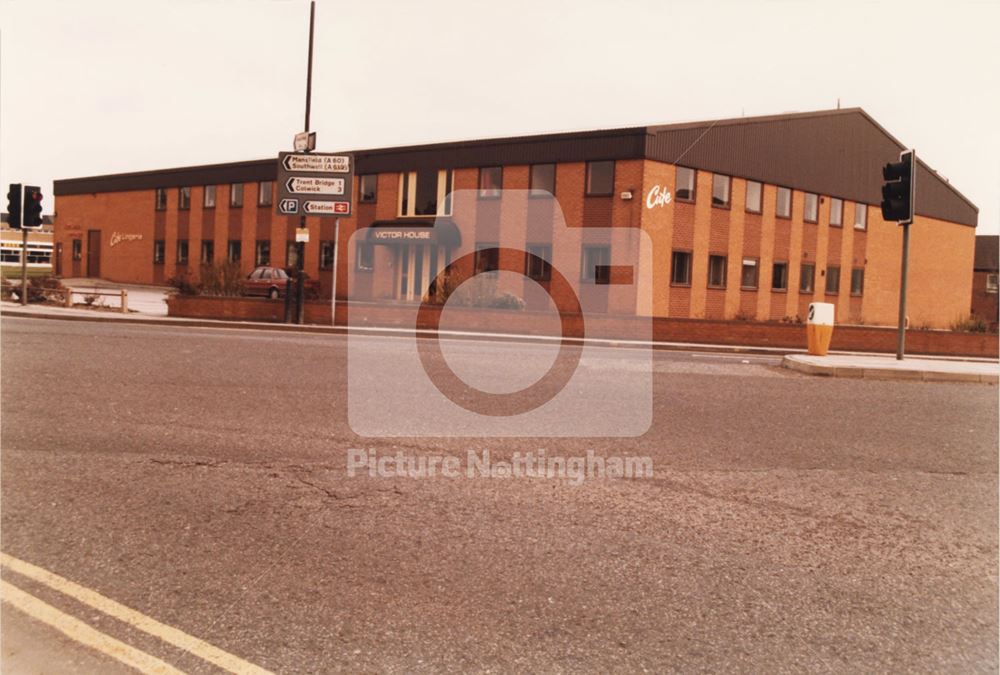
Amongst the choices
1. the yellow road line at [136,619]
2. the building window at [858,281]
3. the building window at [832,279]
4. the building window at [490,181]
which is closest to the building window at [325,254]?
the building window at [490,181]

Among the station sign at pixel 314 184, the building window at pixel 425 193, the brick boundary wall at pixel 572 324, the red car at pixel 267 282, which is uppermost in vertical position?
the building window at pixel 425 193

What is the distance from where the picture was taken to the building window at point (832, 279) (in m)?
39.1

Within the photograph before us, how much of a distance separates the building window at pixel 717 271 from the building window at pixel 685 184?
3035mm

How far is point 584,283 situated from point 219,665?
29.9m

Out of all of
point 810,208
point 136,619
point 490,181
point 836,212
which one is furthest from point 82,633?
point 836,212

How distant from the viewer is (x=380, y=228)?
36.6 metres

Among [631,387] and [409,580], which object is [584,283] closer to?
[631,387]

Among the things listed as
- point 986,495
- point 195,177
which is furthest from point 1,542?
point 195,177

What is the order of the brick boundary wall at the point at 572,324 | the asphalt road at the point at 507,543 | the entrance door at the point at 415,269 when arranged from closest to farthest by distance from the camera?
the asphalt road at the point at 507,543 → the brick boundary wall at the point at 572,324 → the entrance door at the point at 415,269

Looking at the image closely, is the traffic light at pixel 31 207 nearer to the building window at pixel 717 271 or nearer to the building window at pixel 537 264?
the building window at pixel 537 264

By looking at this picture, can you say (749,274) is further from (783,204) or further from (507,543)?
(507,543)

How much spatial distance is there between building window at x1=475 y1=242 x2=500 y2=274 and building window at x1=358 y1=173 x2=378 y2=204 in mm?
7859

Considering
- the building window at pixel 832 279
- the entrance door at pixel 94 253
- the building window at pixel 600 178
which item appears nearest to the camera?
the building window at pixel 600 178

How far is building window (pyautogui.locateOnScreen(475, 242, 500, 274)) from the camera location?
34594 millimetres
